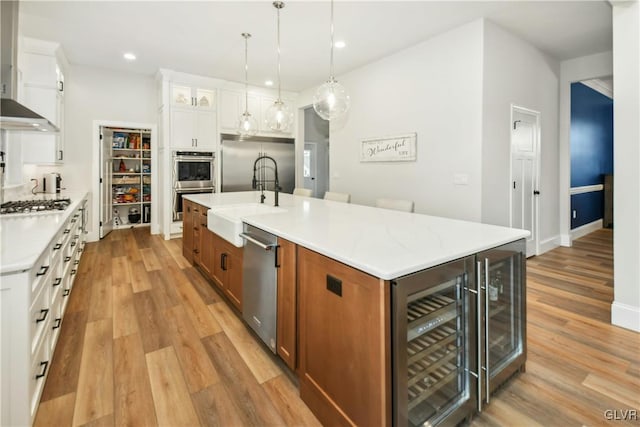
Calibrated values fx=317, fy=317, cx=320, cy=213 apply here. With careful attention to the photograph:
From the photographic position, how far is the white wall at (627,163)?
246cm

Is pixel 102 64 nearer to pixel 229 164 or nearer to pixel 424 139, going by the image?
pixel 229 164

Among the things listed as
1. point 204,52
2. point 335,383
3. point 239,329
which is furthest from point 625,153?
point 204,52

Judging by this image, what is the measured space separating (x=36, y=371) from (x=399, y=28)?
14.4ft

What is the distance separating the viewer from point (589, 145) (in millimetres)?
6152

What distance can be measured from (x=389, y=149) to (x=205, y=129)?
11.2 ft

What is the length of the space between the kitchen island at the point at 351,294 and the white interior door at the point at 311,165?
19.2 feet

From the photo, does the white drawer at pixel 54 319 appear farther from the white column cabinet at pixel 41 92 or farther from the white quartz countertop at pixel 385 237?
the white column cabinet at pixel 41 92

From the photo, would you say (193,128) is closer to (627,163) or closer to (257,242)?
(257,242)

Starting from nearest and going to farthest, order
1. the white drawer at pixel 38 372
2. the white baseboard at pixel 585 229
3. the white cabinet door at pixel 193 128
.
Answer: the white drawer at pixel 38 372 → the white cabinet door at pixel 193 128 → the white baseboard at pixel 585 229

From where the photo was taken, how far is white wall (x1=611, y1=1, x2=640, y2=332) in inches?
96.7

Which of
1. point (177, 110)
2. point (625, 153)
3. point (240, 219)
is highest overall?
point (177, 110)

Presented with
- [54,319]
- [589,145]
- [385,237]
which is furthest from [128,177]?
[589,145]

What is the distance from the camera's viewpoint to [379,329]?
1155 millimetres

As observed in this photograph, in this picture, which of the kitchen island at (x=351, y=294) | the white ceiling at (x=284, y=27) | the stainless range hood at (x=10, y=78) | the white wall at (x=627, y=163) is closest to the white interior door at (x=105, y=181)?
the white ceiling at (x=284, y=27)
